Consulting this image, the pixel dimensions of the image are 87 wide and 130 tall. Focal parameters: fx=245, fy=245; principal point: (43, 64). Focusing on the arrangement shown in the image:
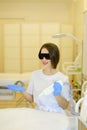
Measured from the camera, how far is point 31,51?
18.0ft

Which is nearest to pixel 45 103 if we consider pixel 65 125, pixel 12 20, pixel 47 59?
Answer: pixel 47 59

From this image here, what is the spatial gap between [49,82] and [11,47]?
11.9 feet

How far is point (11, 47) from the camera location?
216 inches

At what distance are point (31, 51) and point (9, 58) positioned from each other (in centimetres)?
52

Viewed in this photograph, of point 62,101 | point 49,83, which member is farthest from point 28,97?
point 62,101

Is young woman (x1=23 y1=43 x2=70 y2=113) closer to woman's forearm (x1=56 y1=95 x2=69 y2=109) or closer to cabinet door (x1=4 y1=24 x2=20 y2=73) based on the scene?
woman's forearm (x1=56 y1=95 x2=69 y2=109)

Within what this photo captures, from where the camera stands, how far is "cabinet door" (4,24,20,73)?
5449 mm

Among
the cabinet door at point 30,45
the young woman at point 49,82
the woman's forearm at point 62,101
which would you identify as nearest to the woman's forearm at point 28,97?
the young woman at point 49,82

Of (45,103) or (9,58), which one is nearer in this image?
(45,103)

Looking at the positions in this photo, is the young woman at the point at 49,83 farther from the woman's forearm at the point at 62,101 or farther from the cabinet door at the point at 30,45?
the cabinet door at the point at 30,45

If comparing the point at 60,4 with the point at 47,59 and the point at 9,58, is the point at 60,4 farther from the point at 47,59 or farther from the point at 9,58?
the point at 47,59

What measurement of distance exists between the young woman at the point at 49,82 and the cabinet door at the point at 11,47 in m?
3.48

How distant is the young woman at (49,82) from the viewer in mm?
1884

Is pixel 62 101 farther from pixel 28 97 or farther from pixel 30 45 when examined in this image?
pixel 30 45
